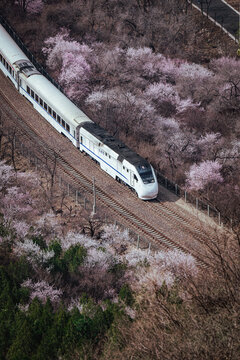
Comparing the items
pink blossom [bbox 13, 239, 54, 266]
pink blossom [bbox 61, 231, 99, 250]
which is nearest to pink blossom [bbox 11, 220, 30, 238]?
pink blossom [bbox 13, 239, 54, 266]

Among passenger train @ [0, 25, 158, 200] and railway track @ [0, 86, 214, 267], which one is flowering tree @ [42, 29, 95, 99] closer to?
passenger train @ [0, 25, 158, 200]

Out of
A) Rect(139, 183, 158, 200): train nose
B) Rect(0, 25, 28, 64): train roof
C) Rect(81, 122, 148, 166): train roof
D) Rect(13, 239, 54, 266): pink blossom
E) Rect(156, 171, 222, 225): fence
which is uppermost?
Rect(81, 122, 148, 166): train roof

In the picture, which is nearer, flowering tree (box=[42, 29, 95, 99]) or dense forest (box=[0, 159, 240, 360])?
dense forest (box=[0, 159, 240, 360])

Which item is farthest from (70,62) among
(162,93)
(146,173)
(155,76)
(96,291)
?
(96,291)

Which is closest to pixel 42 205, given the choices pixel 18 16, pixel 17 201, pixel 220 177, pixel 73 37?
pixel 17 201

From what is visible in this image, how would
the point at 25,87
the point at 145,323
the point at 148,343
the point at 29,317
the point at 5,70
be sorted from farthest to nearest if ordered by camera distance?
1. the point at 5,70
2. the point at 25,87
3. the point at 29,317
4. the point at 145,323
5. the point at 148,343

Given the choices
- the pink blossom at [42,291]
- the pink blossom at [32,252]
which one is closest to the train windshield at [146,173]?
the pink blossom at [32,252]

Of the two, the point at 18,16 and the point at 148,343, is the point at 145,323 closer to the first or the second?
the point at 148,343
